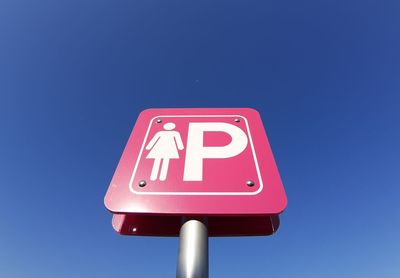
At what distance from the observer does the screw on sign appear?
0.60 meters

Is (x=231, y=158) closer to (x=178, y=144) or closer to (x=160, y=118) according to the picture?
(x=178, y=144)

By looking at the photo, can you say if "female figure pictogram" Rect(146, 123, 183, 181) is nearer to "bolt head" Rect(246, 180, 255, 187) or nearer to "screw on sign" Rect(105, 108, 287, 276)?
"screw on sign" Rect(105, 108, 287, 276)

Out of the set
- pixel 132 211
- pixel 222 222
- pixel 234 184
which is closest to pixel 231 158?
pixel 234 184

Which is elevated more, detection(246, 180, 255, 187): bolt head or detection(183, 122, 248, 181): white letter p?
detection(183, 122, 248, 181): white letter p

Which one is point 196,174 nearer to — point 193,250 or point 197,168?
point 197,168

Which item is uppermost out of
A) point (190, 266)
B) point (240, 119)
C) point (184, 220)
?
point (240, 119)

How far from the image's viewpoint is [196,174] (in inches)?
27.1

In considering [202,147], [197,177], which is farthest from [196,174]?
[202,147]

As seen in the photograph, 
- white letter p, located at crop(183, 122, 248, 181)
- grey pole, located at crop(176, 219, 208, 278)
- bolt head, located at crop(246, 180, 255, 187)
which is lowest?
grey pole, located at crop(176, 219, 208, 278)

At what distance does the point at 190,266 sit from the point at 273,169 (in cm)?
36

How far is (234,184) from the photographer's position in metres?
0.66

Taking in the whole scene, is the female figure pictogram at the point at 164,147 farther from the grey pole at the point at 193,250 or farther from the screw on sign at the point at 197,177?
the grey pole at the point at 193,250

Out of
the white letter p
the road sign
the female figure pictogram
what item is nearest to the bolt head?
the road sign

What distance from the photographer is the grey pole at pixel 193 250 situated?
0.51m
